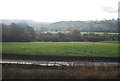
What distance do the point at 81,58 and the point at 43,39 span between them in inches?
885

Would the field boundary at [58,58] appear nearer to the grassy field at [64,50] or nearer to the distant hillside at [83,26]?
the grassy field at [64,50]

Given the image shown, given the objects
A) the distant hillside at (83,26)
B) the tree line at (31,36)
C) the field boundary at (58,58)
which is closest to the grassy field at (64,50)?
the field boundary at (58,58)

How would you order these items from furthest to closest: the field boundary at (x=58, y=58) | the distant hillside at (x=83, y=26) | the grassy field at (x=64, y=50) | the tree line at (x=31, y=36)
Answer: the distant hillside at (x=83, y=26), the tree line at (x=31, y=36), the grassy field at (x=64, y=50), the field boundary at (x=58, y=58)

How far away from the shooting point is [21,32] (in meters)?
35.3

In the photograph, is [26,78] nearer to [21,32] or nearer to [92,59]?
[92,59]

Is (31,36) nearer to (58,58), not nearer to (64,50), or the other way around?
(64,50)

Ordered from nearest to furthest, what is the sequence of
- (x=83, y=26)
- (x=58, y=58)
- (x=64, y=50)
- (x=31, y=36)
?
(x=58, y=58)
(x=64, y=50)
(x=31, y=36)
(x=83, y=26)

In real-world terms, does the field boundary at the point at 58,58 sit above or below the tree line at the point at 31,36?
below

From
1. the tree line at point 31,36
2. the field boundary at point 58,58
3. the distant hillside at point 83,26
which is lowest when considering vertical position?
the field boundary at point 58,58

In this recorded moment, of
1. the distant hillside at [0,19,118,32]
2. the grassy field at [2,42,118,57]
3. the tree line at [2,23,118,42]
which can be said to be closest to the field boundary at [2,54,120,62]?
the grassy field at [2,42,118,57]

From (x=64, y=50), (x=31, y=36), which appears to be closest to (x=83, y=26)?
(x=31, y=36)

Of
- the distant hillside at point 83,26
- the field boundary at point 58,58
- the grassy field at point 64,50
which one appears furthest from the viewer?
the distant hillside at point 83,26

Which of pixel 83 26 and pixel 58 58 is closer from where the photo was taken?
pixel 58 58

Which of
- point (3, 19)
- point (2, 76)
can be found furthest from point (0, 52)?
point (2, 76)
